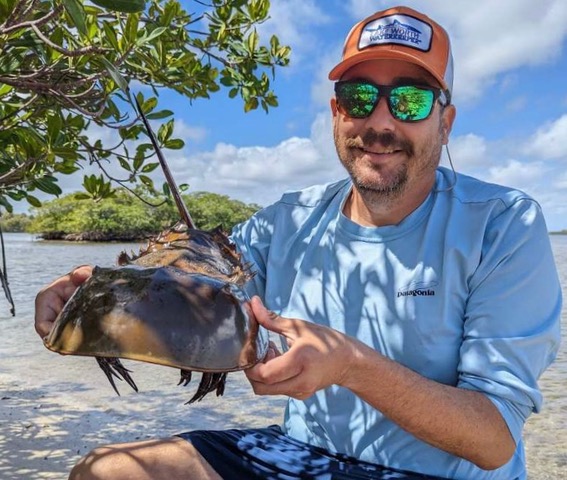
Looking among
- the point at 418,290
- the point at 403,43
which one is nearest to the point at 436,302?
the point at 418,290

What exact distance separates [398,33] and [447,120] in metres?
0.38

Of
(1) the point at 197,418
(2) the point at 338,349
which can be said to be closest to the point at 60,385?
(1) the point at 197,418

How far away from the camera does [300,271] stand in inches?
86.7

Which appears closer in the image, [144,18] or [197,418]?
[144,18]

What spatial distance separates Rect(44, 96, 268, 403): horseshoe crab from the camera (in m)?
1.11

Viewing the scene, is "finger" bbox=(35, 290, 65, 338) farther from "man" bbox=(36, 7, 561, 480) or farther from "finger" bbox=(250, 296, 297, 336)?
"finger" bbox=(250, 296, 297, 336)

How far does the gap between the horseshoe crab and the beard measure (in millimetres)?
930

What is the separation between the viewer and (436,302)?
1878 mm

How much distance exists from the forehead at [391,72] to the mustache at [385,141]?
7.2 inches

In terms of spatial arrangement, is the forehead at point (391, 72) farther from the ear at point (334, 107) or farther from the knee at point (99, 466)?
the knee at point (99, 466)

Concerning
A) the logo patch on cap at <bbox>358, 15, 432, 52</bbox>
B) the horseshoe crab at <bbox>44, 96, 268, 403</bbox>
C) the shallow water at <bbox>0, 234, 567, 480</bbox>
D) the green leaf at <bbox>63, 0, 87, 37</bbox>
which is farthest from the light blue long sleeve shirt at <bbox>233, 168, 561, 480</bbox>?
the shallow water at <bbox>0, 234, 567, 480</bbox>

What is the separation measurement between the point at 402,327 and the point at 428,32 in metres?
1.02

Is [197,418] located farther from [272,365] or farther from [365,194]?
[272,365]

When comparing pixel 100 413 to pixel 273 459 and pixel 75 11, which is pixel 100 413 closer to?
pixel 273 459
